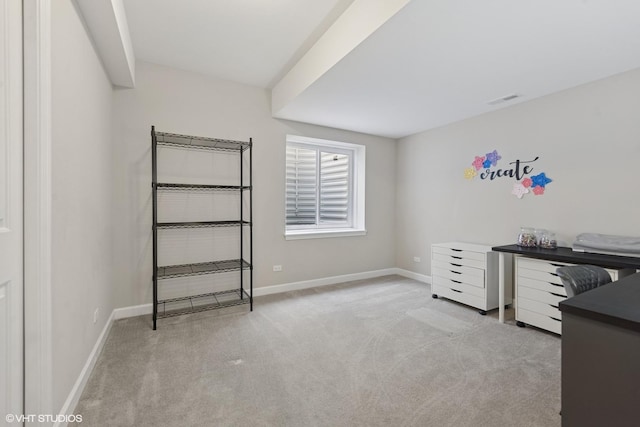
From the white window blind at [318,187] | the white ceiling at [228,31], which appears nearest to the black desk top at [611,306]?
the white ceiling at [228,31]

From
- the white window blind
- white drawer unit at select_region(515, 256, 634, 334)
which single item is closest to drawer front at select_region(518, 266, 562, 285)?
white drawer unit at select_region(515, 256, 634, 334)

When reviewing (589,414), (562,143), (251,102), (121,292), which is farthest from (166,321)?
(562,143)

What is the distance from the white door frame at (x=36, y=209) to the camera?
4.04ft

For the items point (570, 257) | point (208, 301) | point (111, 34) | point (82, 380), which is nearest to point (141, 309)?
point (208, 301)

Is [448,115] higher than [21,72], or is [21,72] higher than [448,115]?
[448,115]

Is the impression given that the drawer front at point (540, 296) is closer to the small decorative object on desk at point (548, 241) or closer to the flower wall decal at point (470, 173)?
the small decorative object on desk at point (548, 241)

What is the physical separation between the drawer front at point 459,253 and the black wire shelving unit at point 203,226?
7.52 feet

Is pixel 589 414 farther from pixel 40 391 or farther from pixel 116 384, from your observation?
pixel 116 384

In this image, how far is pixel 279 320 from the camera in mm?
2857

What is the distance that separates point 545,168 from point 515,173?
282mm

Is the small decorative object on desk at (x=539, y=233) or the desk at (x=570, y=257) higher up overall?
the small decorative object on desk at (x=539, y=233)

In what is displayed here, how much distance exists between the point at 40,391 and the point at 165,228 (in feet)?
6.33

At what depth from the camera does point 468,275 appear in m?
3.20

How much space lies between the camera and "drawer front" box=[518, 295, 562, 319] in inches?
98.5
